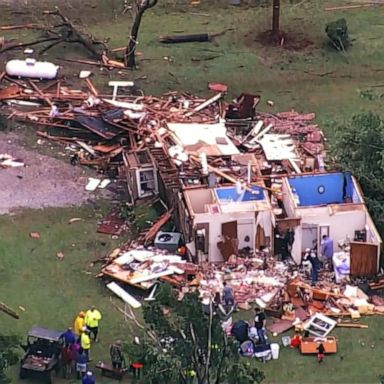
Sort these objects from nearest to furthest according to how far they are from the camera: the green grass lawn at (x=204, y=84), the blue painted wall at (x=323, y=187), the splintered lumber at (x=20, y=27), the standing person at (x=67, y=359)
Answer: the standing person at (x=67, y=359)
the green grass lawn at (x=204, y=84)
the blue painted wall at (x=323, y=187)
the splintered lumber at (x=20, y=27)

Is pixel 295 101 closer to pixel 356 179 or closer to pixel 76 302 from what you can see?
pixel 356 179

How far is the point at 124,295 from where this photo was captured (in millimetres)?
28984

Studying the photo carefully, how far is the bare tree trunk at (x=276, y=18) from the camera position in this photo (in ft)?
136

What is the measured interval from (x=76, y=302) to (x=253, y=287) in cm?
413

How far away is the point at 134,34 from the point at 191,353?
19518 millimetres

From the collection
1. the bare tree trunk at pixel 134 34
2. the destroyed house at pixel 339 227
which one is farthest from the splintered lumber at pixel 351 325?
the bare tree trunk at pixel 134 34

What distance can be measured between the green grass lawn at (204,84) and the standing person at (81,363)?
30.6 inches

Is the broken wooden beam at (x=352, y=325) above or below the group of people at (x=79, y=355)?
below

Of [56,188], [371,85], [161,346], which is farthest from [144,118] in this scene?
[161,346]

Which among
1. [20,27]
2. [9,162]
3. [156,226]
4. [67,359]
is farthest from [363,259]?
[20,27]

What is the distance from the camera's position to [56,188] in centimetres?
3378

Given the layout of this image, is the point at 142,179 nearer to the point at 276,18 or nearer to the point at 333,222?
the point at 333,222

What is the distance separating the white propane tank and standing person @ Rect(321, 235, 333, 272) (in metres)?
13.0

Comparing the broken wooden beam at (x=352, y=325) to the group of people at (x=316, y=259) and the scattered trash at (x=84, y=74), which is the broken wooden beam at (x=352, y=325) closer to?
the group of people at (x=316, y=259)
